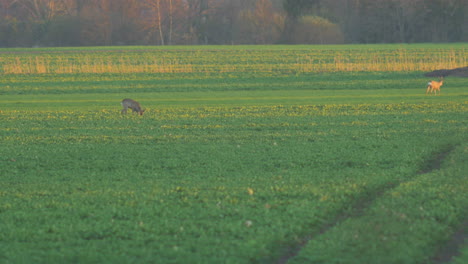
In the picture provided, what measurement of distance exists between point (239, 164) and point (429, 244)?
673cm

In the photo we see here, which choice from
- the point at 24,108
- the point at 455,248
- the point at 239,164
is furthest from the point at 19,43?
the point at 455,248

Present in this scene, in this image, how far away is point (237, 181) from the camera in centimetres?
1324

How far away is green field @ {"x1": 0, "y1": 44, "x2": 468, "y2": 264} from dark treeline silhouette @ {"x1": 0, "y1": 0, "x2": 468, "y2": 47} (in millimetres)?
80703

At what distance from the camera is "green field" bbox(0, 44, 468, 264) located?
357 inches

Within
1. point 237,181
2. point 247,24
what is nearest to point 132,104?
point 237,181

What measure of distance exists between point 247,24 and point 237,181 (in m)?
104

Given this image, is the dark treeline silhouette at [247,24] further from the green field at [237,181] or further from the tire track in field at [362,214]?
the tire track in field at [362,214]

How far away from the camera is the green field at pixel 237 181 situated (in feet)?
29.8

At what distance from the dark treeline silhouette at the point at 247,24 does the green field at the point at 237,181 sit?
265 feet

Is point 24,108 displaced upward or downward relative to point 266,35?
downward

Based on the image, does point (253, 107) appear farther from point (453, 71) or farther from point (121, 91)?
point (453, 71)

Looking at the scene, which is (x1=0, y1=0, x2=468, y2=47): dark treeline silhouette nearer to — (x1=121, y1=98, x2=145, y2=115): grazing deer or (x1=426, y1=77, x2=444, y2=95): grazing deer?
(x1=426, y1=77, x2=444, y2=95): grazing deer

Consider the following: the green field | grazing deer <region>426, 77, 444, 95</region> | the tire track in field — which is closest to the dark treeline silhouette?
grazing deer <region>426, 77, 444, 95</region>

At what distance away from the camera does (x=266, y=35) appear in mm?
113250
